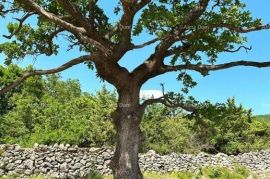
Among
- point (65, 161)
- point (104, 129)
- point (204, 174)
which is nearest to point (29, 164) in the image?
point (65, 161)

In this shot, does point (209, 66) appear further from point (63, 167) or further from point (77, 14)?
point (63, 167)

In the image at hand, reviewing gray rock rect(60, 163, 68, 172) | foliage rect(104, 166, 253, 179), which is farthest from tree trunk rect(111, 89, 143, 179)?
foliage rect(104, 166, 253, 179)

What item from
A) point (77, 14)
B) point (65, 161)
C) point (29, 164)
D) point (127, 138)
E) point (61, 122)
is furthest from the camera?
point (61, 122)

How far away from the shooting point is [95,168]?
22.3 metres

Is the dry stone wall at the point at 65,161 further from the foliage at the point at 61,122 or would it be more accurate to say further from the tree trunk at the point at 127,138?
the tree trunk at the point at 127,138

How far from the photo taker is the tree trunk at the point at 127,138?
42.6 feet

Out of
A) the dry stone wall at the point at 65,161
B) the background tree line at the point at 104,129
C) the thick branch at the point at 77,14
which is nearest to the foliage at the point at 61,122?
the background tree line at the point at 104,129

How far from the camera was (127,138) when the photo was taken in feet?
43.0

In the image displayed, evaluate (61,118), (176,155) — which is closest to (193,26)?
(176,155)

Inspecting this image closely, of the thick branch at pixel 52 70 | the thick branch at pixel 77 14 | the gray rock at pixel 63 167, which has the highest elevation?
the thick branch at pixel 77 14

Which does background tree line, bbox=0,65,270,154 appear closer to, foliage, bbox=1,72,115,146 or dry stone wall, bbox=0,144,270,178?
foliage, bbox=1,72,115,146

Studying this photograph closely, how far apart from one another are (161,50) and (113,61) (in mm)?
1460

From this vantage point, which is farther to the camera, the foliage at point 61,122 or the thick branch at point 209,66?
the foliage at point 61,122

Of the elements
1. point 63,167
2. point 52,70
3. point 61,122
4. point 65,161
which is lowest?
point 63,167
